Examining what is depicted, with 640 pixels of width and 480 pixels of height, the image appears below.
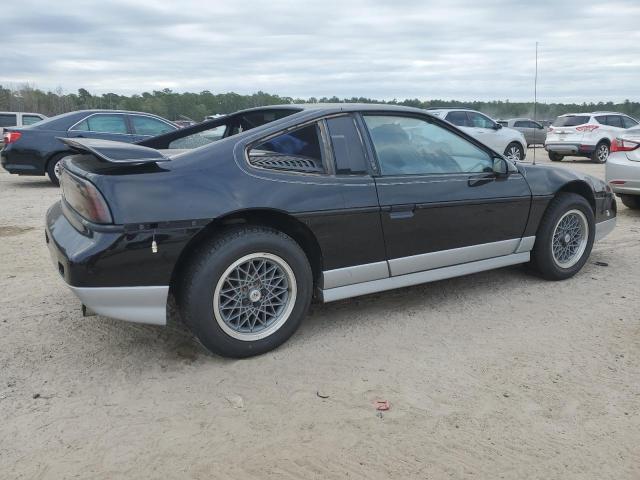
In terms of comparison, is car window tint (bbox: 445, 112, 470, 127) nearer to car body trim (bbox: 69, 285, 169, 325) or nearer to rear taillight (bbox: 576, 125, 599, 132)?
rear taillight (bbox: 576, 125, 599, 132)

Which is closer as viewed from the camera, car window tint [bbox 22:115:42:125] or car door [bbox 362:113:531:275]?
car door [bbox 362:113:531:275]

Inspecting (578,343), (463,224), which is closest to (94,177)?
(463,224)

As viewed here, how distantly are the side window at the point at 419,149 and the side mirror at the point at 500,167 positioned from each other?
0.06m

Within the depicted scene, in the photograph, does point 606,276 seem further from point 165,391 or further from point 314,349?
point 165,391

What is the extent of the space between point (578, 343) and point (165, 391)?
257 centimetres

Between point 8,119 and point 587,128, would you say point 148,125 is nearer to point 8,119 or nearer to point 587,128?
point 8,119

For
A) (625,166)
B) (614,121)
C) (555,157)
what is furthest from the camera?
(555,157)

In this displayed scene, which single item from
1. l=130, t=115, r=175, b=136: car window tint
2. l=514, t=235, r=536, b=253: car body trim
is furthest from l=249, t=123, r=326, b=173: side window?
l=130, t=115, r=175, b=136: car window tint

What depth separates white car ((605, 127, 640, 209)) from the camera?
732 cm

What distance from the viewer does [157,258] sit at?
117 inches

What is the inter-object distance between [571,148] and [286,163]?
50.6 feet

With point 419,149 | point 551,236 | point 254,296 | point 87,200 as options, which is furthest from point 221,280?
point 551,236

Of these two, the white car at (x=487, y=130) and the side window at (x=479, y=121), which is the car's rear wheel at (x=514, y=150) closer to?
the white car at (x=487, y=130)

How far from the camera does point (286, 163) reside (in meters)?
3.46
